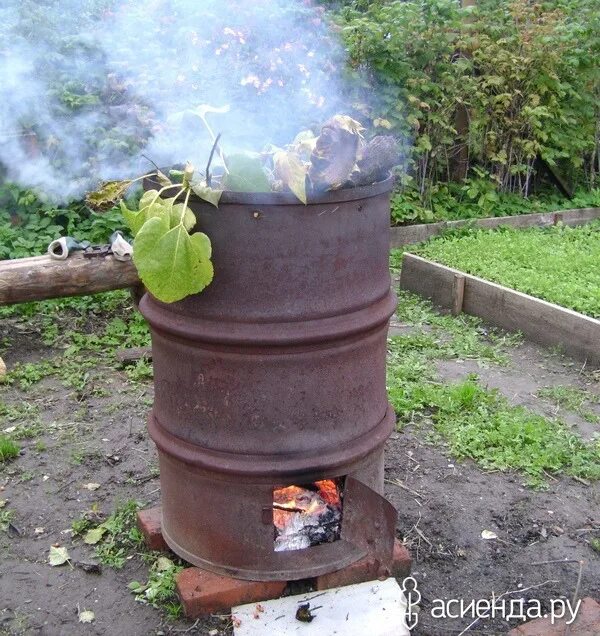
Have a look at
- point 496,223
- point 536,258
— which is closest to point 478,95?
point 496,223

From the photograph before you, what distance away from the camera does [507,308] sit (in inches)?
207

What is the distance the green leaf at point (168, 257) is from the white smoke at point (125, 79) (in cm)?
290

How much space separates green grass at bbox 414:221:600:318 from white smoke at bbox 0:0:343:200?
5.43 feet

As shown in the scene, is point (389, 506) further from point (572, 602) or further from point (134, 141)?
point (134, 141)

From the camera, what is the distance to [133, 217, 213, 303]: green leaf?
2146 millimetres

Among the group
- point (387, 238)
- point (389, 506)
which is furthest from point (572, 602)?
point (387, 238)

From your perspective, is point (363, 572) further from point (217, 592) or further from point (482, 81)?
point (482, 81)

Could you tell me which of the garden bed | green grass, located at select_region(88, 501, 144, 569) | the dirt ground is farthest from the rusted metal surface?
the garden bed

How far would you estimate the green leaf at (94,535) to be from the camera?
3051 millimetres

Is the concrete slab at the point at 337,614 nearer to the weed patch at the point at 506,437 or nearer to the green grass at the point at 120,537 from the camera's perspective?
the green grass at the point at 120,537

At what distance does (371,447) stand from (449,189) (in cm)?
586

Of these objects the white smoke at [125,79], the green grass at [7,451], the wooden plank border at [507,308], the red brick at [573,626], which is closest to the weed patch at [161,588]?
the red brick at [573,626]

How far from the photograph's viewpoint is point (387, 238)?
8.25ft

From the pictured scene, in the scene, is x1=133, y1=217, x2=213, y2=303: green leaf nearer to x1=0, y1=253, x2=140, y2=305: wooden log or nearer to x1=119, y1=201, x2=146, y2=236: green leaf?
x1=119, y1=201, x2=146, y2=236: green leaf
